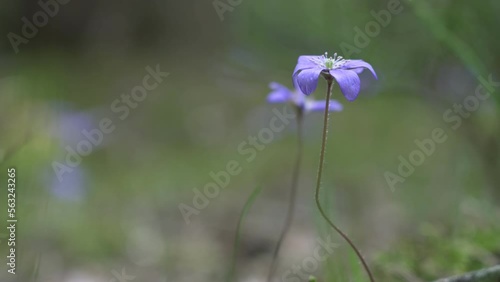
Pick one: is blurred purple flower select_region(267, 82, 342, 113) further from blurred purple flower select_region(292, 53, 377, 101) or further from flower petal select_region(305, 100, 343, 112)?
blurred purple flower select_region(292, 53, 377, 101)

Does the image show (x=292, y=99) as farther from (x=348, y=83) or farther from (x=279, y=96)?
(x=348, y=83)

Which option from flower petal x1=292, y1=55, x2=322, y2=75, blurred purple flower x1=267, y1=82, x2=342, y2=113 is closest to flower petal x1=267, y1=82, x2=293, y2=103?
blurred purple flower x1=267, y1=82, x2=342, y2=113

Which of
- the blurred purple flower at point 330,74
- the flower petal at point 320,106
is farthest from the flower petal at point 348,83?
the flower petal at point 320,106

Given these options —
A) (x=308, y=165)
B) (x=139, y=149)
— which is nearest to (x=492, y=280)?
(x=308, y=165)

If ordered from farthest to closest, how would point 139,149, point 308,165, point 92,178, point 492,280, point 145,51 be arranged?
point 145,51
point 139,149
point 308,165
point 92,178
point 492,280

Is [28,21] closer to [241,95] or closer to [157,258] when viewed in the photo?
[241,95]

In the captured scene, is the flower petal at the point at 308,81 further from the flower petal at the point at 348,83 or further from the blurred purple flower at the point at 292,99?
the blurred purple flower at the point at 292,99
